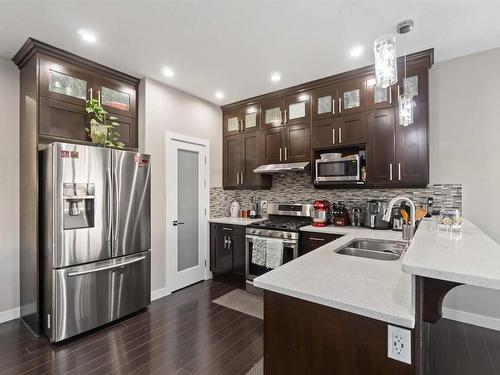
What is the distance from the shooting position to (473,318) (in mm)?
2746

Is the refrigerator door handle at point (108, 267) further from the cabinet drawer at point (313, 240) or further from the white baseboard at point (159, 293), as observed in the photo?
the cabinet drawer at point (313, 240)

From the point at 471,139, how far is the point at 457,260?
256 cm

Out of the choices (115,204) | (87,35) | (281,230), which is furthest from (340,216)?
(87,35)

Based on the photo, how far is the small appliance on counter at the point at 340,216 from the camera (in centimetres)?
337

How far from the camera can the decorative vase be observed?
2.83m

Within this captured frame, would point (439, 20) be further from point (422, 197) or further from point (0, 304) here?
point (0, 304)

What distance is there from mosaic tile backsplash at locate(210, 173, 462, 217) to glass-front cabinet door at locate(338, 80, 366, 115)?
3.42 ft

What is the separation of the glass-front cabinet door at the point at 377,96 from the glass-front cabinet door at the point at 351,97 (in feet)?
0.19

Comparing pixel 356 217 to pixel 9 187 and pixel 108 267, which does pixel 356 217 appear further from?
pixel 9 187

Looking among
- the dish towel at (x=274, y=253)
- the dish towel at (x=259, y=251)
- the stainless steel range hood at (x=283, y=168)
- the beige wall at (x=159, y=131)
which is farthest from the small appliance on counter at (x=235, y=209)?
the beige wall at (x=159, y=131)

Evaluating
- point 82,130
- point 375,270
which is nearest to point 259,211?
point 82,130

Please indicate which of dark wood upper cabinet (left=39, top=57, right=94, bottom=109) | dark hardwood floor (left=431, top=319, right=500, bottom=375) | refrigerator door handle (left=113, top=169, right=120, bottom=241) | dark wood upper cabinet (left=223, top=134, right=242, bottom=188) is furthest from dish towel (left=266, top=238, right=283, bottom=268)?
dark wood upper cabinet (left=39, top=57, right=94, bottom=109)

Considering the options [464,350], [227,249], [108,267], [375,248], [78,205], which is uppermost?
[78,205]

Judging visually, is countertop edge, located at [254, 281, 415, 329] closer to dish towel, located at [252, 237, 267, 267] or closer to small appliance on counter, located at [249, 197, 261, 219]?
dish towel, located at [252, 237, 267, 267]
